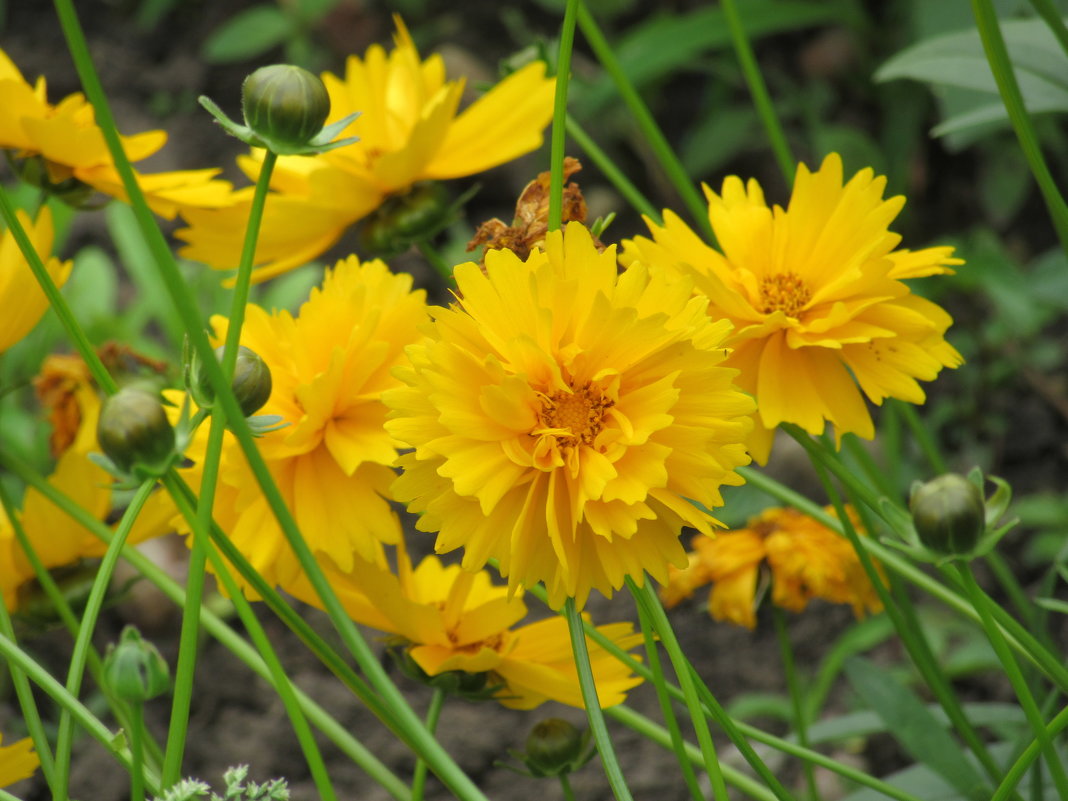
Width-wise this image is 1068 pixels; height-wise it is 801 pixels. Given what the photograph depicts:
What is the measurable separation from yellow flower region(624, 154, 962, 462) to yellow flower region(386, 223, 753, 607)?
0.20 ft

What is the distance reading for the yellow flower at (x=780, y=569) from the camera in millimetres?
749

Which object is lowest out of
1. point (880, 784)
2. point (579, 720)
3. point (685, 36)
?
point (579, 720)

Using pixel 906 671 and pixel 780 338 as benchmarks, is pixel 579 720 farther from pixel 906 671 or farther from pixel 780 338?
pixel 780 338

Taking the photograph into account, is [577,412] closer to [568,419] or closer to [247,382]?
[568,419]

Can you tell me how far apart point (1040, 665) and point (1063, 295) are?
63cm

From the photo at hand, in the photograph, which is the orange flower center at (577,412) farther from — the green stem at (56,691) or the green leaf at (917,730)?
the green leaf at (917,730)

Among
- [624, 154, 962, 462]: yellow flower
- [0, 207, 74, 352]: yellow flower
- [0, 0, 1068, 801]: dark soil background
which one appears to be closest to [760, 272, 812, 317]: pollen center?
[624, 154, 962, 462]: yellow flower

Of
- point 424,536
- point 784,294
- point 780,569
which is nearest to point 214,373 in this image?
point 784,294

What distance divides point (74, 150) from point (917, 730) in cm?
53

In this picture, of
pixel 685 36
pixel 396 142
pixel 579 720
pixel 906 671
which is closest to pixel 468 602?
pixel 396 142

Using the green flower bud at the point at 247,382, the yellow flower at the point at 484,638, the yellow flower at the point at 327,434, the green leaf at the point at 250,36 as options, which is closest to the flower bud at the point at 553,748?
the yellow flower at the point at 484,638

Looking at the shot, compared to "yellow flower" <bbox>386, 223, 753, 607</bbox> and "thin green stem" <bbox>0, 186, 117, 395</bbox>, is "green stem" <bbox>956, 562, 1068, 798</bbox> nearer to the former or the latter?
"yellow flower" <bbox>386, 223, 753, 607</bbox>

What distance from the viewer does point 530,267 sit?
43 cm

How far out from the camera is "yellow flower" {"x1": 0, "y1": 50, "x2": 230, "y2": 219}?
0.61m
